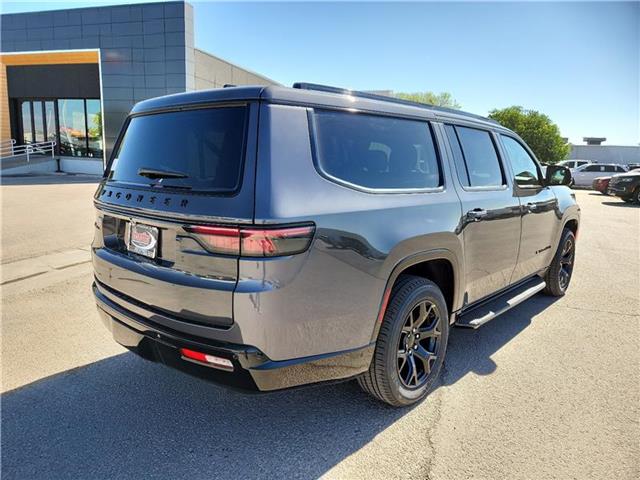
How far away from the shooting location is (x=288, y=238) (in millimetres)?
2172

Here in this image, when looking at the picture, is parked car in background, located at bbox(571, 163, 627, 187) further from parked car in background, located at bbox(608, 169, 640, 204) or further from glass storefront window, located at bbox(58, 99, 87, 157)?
glass storefront window, located at bbox(58, 99, 87, 157)

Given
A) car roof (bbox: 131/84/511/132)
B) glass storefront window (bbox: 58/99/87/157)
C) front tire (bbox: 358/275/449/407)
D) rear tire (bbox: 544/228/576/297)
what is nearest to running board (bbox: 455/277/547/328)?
front tire (bbox: 358/275/449/407)

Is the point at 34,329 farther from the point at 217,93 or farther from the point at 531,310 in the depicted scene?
the point at 531,310

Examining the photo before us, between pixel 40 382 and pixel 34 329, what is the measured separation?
3.63 ft

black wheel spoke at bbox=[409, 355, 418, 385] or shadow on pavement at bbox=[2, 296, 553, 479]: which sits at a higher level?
black wheel spoke at bbox=[409, 355, 418, 385]

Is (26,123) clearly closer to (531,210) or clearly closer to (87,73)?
(87,73)

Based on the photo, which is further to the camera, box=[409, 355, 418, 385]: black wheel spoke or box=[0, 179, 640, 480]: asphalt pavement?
box=[409, 355, 418, 385]: black wheel spoke

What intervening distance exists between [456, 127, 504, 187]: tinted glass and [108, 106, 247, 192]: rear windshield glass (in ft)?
6.69

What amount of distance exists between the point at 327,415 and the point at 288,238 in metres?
1.40

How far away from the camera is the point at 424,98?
50656 millimetres

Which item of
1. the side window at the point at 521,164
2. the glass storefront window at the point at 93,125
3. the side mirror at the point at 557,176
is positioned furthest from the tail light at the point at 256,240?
the glass storefront window at the point at 93,125

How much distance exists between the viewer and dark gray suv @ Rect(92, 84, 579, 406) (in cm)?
218

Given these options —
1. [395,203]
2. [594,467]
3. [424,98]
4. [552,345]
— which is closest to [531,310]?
[552,345]

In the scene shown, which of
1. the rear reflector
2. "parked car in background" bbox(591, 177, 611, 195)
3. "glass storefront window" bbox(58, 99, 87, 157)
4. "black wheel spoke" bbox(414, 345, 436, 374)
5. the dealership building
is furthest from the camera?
"glass storefront window" bbox(58, 99, 87, 157)
